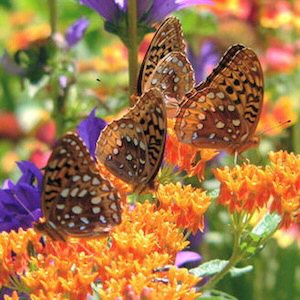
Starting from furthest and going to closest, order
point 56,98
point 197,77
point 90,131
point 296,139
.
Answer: point 296,139
point 197,77
point 56,98
point 90,131

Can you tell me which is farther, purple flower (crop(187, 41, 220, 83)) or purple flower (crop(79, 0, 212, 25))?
purple flower (crop(187, 41, 220, 83))

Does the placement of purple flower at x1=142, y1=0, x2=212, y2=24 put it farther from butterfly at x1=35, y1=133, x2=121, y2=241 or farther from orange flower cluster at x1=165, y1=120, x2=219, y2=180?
butterfly at x1=35, y1=133, x2=121, y2=241

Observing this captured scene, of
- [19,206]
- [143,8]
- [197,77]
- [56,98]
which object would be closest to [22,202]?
[19,206]

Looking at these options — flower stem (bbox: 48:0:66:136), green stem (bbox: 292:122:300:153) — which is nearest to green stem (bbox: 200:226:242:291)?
flower stem (bbox: 48:0:66:136)

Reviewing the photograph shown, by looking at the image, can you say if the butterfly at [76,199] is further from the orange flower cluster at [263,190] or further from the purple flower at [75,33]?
the purple flower at [75,33]

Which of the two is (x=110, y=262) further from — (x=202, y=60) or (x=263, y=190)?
(x=202, y=60)
